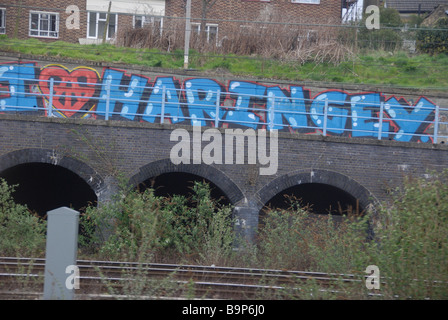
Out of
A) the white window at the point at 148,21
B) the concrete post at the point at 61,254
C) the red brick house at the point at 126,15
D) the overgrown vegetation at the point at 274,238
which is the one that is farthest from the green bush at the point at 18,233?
the red brick house at the point at 126,15

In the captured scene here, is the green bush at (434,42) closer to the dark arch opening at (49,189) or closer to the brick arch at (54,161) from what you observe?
the dark arch opening at (49,189)

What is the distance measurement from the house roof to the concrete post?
1789 inches

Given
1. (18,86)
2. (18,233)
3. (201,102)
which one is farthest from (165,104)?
(18,233)

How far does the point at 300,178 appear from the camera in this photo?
44.0 feet

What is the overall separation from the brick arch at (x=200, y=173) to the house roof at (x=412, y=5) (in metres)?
38.6

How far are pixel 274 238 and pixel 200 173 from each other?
272 cm

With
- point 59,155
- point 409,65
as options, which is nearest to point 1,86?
point 59,155

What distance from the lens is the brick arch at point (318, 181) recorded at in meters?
13.3

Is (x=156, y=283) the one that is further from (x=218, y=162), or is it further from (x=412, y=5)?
(x=412, y=5)

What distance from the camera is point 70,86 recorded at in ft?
60.6

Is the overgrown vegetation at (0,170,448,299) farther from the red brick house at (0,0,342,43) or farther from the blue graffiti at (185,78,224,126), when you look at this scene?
the red brick house at (0,0,342,43)
